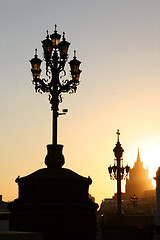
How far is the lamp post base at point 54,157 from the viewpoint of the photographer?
18.0 metres

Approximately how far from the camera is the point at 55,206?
643 inches

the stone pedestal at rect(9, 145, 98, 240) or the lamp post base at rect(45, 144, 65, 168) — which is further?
the lamp post base at rect(45, 144, 65, 168)

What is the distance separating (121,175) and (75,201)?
20478mm

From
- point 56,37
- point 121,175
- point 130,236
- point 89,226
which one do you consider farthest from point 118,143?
point 89,226

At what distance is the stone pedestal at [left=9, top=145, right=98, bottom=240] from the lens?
1620 cm

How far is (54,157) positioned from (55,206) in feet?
7.51

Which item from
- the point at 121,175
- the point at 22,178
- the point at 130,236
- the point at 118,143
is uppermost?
the point at 118,143

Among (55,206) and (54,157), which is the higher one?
(54,157)

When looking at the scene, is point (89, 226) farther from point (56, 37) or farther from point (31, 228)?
point (56, 37)

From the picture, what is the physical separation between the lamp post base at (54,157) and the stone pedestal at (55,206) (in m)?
0.46

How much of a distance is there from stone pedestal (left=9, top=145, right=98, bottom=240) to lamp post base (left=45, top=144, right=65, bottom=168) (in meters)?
0.46

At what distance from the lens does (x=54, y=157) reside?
712 inches

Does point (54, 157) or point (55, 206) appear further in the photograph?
point (54, 157)

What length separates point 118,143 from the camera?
39344mm
